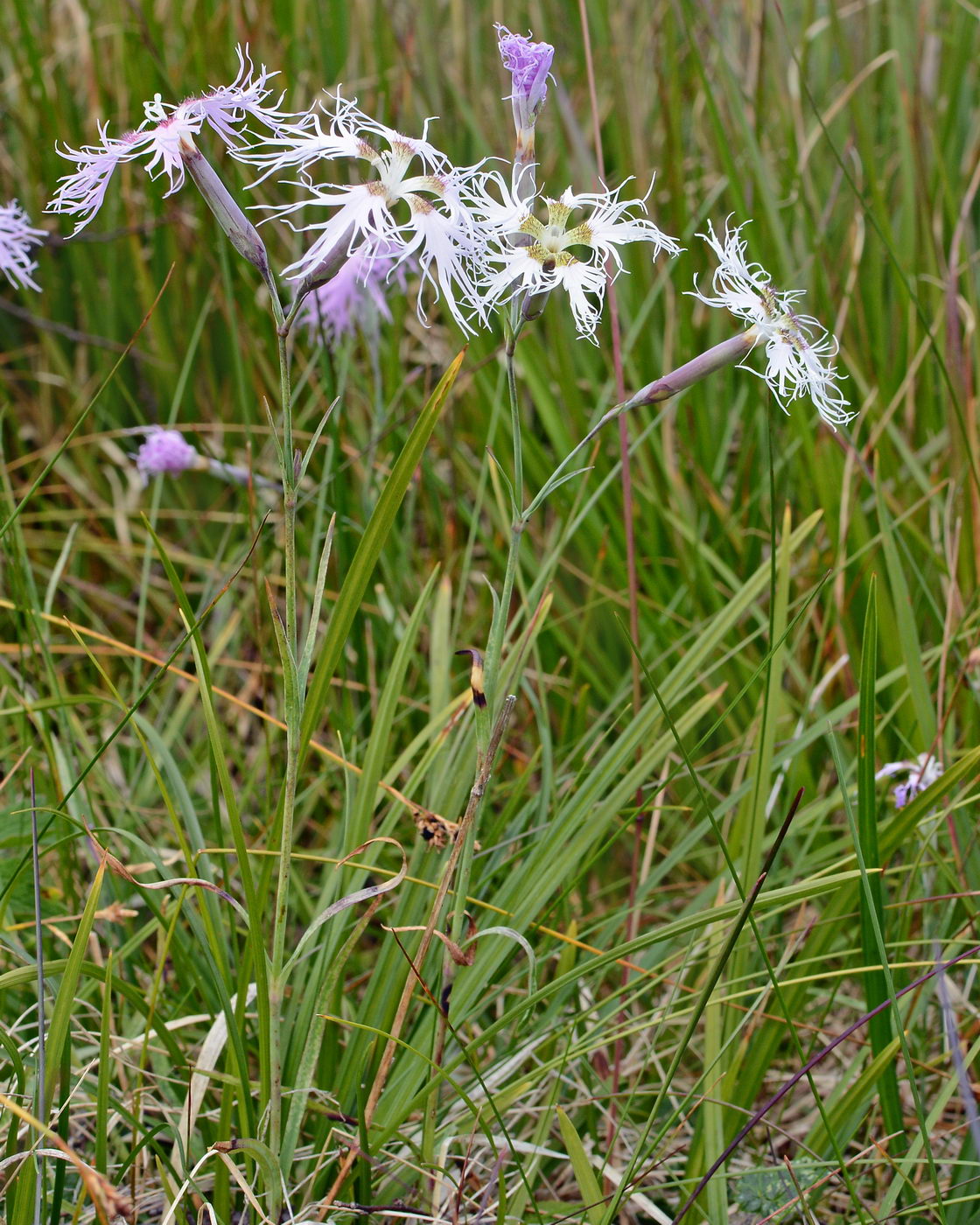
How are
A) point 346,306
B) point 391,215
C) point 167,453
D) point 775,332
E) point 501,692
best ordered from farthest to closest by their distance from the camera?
point 346,306 → point 167,453 → point 501,692 → point 775,332 → point 391,215

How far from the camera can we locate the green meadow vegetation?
36.4 inches

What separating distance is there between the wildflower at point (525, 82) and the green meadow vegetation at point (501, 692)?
13 centimetres

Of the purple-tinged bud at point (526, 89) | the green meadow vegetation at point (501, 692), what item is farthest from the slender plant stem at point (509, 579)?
the purple-tinged bud at point (526, 89)

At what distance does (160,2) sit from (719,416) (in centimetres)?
193

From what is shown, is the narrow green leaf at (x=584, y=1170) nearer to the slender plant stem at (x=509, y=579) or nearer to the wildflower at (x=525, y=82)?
the slender plant stem at (x=509, y=579)

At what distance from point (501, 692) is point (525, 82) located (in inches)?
26.1

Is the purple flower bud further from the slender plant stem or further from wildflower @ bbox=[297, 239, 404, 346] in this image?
the slender plant stem

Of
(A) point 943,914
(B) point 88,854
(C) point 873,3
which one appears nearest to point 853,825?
(A) point 943,914

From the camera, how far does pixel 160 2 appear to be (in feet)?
9.01

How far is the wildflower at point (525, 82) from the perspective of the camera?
80 cm

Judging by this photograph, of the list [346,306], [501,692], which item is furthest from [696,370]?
[346,306]

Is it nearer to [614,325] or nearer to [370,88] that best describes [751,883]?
[614,325]

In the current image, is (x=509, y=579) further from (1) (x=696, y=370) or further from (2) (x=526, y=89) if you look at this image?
(2) (x=526, y=89)

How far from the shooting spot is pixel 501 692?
1244 millimetres
